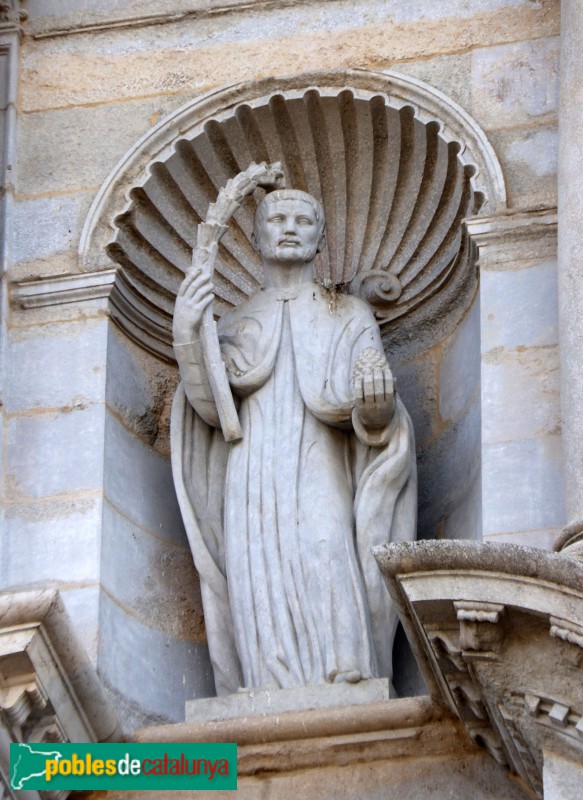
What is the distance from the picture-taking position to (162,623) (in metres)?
7.70

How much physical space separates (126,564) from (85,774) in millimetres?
1001

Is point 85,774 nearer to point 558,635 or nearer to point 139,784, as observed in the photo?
point 139,784

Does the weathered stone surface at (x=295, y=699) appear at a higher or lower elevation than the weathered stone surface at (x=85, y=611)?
lower

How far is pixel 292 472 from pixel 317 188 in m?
1.46

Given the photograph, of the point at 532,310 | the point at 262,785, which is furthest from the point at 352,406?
the point at 262,785

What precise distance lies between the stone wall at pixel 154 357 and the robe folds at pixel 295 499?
0.27m

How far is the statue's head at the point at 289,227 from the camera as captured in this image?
25.8ft

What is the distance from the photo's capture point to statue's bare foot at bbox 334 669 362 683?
7008 mm

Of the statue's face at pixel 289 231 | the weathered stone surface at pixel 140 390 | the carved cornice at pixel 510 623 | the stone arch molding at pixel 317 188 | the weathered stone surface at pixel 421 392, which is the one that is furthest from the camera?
the stone arch molding at pixel 317 188

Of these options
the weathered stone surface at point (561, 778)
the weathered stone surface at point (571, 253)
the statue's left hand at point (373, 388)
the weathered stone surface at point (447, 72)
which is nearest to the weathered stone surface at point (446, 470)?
the statue's left hand at point (373, 388)

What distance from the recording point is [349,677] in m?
7.01

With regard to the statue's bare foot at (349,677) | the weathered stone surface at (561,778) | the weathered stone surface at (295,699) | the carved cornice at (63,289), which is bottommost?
the weathered stone surface at (561,778)

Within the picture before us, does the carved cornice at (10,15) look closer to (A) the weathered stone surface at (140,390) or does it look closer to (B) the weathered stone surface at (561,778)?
(A) the weathered stone surface at (140,390)

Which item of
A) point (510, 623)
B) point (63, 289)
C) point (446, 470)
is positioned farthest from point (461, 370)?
point (510, 623)
